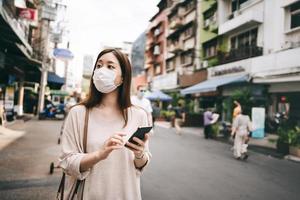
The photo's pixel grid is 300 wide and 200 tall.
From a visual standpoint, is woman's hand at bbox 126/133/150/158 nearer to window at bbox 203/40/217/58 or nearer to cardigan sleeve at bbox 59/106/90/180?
cardigan sleeve at bbox 59/106/90/180

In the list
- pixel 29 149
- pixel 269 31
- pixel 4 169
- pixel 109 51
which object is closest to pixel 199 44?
pixel 269 31

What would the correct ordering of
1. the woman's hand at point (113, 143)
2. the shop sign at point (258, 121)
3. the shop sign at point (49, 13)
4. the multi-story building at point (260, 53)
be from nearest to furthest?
the woman's hand at point (113, 143), the shop sign at point (258, 121), the multi-story building at point (260, 53), the shop sign at point (49, 13)

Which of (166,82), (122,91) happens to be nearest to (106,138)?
(122,91)

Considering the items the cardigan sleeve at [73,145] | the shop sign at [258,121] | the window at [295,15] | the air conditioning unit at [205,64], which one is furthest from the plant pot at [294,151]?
the air conditioning unit at [205,64]

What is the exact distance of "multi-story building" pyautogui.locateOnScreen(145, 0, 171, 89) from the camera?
121 feet

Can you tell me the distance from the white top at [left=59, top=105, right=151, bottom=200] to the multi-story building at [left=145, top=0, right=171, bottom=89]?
Answer: 31589mm

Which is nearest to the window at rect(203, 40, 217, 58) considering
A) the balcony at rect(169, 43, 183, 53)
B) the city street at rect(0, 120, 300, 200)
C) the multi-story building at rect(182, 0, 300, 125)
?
the multi-story building at rect(182, 0, 300, 125)

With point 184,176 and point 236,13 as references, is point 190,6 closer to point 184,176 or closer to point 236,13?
point 236,13

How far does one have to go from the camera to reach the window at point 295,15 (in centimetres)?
1470

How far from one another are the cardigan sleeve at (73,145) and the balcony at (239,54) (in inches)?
661

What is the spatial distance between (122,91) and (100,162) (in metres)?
0.50

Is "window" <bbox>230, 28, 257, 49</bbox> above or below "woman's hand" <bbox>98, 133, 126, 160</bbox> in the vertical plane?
above

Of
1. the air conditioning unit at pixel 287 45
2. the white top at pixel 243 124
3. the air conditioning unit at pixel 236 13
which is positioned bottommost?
the white top at pixel 243 124

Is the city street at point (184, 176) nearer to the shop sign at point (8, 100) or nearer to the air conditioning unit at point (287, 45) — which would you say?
the shop sign at point (8, 100)
